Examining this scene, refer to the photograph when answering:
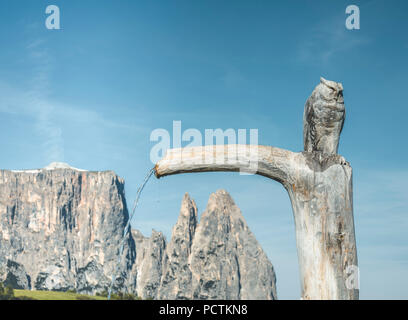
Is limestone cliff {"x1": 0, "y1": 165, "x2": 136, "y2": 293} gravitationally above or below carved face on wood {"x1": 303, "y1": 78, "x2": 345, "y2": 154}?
above

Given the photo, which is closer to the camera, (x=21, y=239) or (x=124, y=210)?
(x=21, y=239)

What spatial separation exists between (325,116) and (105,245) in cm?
17725

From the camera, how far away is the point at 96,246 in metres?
172

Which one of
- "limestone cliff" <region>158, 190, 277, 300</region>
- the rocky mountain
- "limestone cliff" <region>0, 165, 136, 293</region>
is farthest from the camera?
"limestone cliff" <region>0, 165, 136, 293</region>

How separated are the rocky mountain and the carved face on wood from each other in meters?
138

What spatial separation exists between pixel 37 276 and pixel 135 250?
1632 inches

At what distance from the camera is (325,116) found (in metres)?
3.18

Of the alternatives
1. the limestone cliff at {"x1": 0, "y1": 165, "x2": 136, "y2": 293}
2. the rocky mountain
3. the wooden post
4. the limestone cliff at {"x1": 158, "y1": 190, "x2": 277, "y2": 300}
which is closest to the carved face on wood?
the wooden post

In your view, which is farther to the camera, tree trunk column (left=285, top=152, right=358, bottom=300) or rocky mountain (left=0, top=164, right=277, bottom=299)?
rocky mountain (left=0, top=164, right=277, bottom=299)

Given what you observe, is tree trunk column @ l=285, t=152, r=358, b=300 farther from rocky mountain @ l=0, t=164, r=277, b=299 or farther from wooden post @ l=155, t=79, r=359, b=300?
rocky mountain @ l=0, t=164, r=277, b=299

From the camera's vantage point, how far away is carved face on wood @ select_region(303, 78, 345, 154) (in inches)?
123

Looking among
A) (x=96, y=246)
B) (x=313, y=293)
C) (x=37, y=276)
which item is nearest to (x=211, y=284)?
(x=96, y=246)

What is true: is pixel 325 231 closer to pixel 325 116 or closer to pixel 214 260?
pixel 325 116
